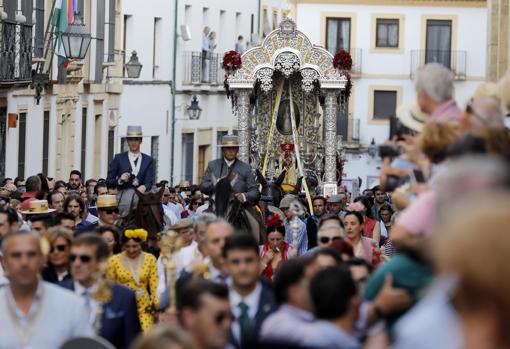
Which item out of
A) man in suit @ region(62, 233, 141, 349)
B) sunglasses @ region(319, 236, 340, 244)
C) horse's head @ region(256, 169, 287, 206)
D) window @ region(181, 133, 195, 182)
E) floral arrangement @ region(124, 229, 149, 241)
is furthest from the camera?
window @ region(181, 133, 195, 182)

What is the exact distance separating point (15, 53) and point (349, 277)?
24330 millimetres

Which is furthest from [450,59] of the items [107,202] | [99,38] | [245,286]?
[245,286]

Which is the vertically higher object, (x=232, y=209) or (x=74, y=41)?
(x=74, y=41)

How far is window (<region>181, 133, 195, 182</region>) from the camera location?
49.4 m

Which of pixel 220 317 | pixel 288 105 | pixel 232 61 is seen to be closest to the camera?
pixel 220 317

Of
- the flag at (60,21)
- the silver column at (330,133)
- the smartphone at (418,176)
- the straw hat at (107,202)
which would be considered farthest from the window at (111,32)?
the smartphone at (418,176)

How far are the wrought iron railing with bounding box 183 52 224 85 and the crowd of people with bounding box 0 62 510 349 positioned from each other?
35822 millimetres

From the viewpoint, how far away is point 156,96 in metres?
46.8

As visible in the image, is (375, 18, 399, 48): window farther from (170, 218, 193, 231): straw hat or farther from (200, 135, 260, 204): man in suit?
(170, 218, 193, 231): straw hat

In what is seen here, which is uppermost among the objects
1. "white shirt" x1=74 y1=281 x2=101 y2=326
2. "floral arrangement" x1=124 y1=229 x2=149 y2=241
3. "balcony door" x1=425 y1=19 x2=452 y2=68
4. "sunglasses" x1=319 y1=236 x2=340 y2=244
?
"balcony door" x1=425 y1=19 x2=452 y2=68

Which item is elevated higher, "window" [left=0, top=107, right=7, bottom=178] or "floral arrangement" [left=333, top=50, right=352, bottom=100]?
"floral arrangement" [left=333, top=50, right=352, bottom=100]

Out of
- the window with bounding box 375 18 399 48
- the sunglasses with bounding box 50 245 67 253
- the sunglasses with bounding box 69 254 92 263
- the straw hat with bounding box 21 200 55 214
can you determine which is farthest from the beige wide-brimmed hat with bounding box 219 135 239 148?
the window with bounding box 375 18 399 48

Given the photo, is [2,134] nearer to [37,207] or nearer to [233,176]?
[233,176]

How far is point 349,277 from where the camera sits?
7098 mm
